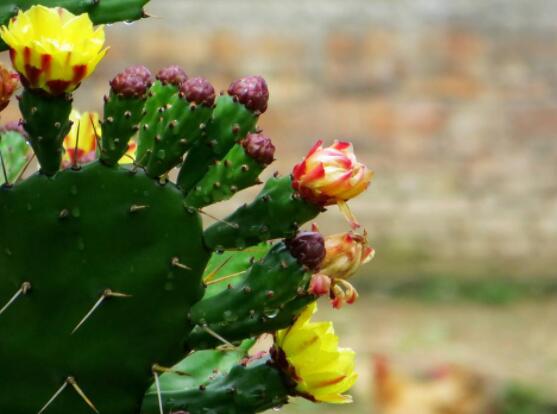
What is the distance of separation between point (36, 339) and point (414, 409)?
138 inches

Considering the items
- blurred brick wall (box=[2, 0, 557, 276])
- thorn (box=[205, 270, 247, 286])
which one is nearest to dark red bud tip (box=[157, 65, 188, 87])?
thorn (box=[205, 270, 247, 286])

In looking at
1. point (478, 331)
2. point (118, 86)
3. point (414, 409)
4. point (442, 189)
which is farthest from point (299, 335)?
point (442, 189)

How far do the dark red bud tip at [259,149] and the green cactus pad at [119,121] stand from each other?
98mm

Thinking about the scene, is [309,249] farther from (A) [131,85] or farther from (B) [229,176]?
(A) [131,85]

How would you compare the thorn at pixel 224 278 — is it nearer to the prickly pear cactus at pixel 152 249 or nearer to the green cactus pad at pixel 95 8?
the prickly pear cactus at pixel 152 249

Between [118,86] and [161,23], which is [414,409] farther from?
[118,86]

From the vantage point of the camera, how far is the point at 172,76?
1184mm

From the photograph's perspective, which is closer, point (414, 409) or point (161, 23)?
point (414, 409)

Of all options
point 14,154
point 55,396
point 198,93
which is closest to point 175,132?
point 198,93

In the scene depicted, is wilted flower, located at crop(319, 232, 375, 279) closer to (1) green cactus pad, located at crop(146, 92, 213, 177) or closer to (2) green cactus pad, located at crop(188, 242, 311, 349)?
(2) green cactus pad, located at crop(188, 242, 311, 349)

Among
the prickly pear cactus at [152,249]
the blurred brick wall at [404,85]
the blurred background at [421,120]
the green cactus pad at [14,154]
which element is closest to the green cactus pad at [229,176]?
the prickly pear cactus at [152,249]

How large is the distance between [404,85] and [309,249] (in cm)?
450

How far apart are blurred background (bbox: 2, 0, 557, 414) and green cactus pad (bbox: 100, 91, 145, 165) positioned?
4.16 meters

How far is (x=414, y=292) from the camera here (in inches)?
228
